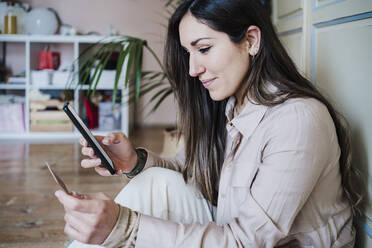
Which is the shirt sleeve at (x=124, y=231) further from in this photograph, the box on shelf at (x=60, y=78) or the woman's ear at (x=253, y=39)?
the box on shelf at (x=60, y=78)

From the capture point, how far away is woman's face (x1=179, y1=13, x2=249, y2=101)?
988 millimetres

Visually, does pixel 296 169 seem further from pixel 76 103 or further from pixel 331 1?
pixel 76 103

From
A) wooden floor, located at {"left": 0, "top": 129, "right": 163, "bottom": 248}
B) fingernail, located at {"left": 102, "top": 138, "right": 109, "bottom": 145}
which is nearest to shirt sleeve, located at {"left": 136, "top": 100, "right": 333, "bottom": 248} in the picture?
fingernail, located at {"left": 102, "top": 138, "right": 109, "bottom": 145}

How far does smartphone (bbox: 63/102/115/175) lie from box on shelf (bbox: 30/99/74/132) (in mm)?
2977

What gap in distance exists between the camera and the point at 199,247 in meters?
0.81

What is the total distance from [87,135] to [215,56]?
356mm

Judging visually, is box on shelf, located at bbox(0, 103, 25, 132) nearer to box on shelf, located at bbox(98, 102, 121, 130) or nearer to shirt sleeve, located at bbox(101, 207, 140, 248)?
box on shelf, located at bbox(98, 102, 121, 130)

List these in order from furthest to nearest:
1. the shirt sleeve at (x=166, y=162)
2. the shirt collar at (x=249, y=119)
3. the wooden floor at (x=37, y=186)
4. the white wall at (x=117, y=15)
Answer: the white wall at (x=117, y=15) → the wooden floor at (x=37, y=186) → the shirt sleeve at (x=166, y=162) → the shirt collar at (x=249, y=119)

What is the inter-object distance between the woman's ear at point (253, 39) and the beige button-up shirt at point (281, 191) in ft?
0.48

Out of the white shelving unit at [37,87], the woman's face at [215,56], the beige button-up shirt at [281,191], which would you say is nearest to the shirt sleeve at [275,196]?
the beige button-up shirt at [281,191]

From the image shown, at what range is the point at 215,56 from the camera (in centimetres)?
100

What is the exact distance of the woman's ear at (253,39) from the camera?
996mm

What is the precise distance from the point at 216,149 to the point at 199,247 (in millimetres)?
474

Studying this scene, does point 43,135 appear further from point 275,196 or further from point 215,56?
point 275,196
